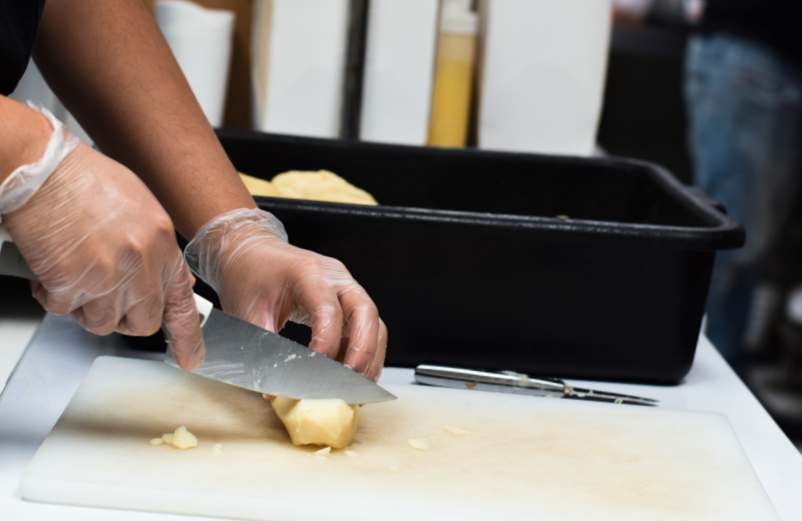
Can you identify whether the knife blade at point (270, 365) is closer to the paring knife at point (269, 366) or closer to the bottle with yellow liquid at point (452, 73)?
the paring knife at point (269, 366)

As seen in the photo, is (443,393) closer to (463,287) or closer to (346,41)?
(463,287)

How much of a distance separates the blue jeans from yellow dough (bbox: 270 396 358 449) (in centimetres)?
185

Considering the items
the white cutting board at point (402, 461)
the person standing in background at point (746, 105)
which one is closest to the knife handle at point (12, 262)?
the white cutting board at point (402, 461)

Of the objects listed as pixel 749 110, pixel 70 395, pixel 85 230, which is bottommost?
pixel 70 395

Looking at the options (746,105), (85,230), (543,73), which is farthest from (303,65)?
(746,105)

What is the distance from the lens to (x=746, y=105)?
2738 millimetres

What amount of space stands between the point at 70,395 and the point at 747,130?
80.4 inches

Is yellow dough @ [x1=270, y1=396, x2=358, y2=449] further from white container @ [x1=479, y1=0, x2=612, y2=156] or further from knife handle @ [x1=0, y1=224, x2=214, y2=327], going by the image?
white container @ [x1=479, y1=0, x2=612, y2=156]

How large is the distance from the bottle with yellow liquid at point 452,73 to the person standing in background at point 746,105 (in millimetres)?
887

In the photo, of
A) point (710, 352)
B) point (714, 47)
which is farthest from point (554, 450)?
point (714, 47)

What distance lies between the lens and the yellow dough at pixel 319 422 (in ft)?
3.27

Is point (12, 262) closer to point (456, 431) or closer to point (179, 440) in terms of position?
point (179, 440)

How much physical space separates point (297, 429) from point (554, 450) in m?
0.25

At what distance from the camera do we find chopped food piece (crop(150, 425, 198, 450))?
1002 millimetres
